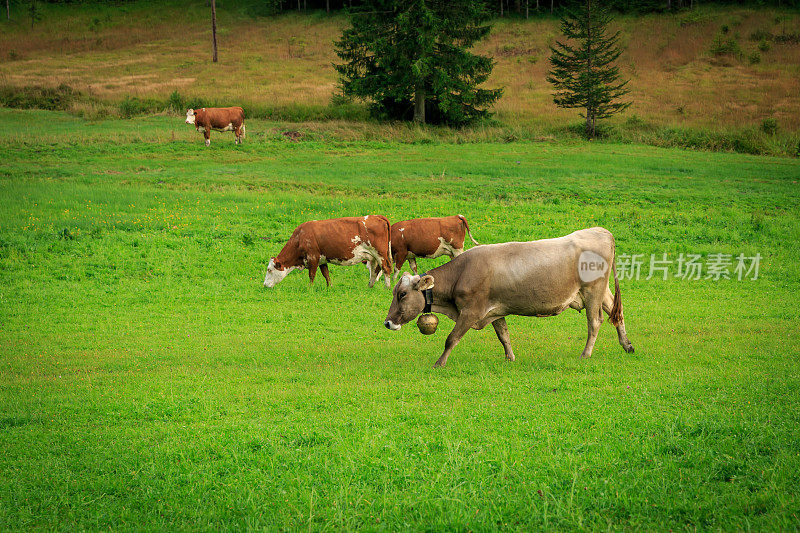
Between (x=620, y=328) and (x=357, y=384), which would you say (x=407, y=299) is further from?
(x=620, y=328)

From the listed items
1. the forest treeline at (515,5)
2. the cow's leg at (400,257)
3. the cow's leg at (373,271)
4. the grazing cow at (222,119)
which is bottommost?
the cow's leg at (373,271)

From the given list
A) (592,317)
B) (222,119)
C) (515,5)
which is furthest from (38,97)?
(515,5)

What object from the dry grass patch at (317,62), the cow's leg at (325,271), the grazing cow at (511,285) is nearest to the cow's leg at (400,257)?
the cow's leg at (325,271)

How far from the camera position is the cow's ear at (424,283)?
11102 mm

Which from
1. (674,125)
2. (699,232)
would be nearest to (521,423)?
(699,232)

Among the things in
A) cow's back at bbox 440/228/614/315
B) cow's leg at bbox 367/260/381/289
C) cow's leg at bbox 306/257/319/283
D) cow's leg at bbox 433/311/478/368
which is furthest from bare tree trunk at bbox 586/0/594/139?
cow's leg at bbox 433/311/478/368

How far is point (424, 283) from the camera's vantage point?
11117 mm

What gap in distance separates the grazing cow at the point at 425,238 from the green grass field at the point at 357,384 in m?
1.69

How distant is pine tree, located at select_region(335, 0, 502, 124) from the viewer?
4647 centimetres

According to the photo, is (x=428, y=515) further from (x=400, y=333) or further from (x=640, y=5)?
(x=640, y=5)

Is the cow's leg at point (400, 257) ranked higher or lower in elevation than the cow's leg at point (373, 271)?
higher

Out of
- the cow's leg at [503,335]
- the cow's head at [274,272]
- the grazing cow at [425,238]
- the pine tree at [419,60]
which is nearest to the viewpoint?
the cow's leg at [503,335]

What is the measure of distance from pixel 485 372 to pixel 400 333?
4006mm

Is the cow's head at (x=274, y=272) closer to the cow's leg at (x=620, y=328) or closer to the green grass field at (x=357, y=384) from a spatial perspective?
the green grass field at (x=357, y=384)
